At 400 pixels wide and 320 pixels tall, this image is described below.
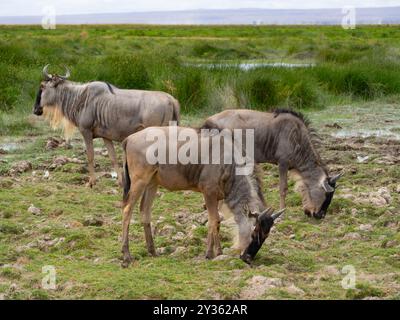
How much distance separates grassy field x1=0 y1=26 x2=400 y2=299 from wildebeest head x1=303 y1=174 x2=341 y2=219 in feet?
0.49

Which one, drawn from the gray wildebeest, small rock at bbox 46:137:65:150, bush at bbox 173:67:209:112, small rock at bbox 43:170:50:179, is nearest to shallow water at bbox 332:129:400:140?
bush at bbox 173:67:209:112

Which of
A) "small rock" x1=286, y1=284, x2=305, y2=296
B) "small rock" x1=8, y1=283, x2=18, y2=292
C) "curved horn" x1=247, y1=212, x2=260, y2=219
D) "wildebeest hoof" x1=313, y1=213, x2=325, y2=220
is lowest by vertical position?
"wildebeest hoof" x1=313, y1=213, x2=325, y2=220

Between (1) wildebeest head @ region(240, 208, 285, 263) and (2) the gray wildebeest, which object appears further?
(2) the gray wildebeest

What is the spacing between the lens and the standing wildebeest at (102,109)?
34.1 ft

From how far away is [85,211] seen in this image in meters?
9.03

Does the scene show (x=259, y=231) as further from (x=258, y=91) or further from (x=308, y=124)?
(x=258, y=91)

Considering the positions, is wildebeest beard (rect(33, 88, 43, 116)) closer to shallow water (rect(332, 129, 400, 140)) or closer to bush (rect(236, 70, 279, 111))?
shallow water (rect(332, 129, 400, 140))

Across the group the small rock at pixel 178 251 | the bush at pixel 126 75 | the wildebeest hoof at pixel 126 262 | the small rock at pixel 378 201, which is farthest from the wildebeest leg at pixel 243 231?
the bush at pixel 126 75

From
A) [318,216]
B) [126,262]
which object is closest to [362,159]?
[318,216]

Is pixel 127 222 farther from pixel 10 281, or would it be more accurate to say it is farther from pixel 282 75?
pixel 282 75

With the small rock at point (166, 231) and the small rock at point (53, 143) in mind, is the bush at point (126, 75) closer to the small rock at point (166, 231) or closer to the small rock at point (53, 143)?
the small rock at point (53, 143)

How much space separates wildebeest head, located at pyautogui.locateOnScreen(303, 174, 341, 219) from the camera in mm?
9000

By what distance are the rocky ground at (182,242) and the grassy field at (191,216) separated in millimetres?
15

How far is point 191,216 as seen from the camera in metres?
8.84
